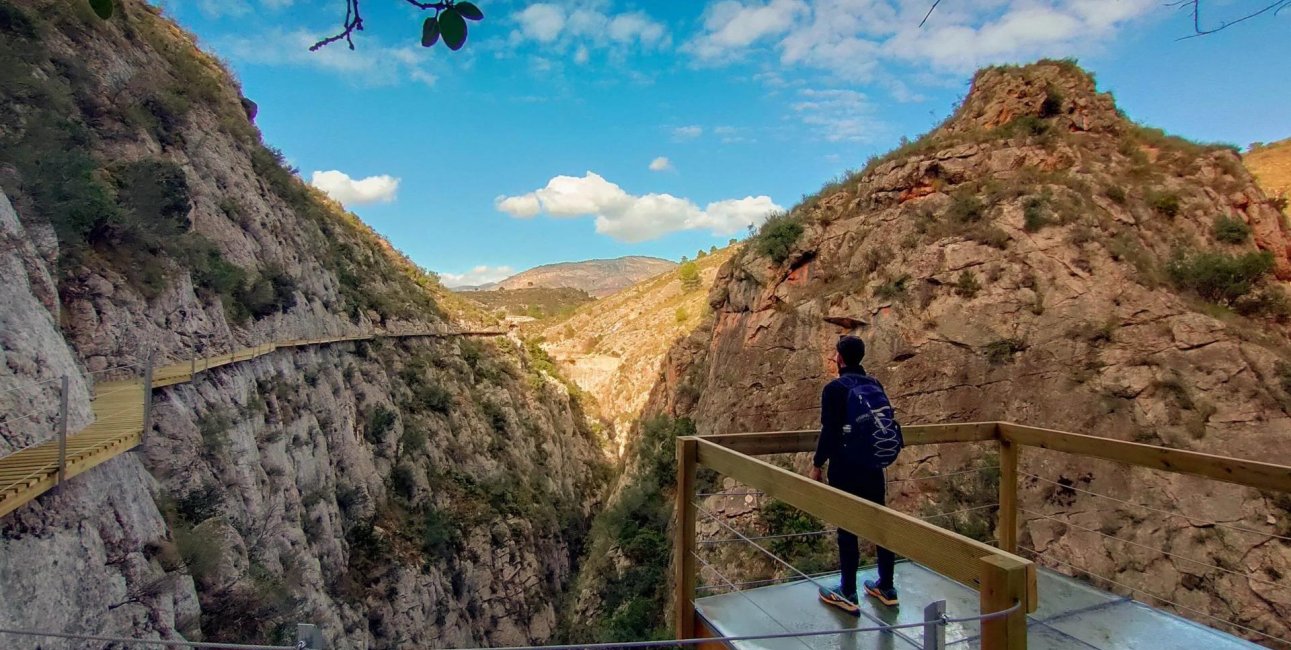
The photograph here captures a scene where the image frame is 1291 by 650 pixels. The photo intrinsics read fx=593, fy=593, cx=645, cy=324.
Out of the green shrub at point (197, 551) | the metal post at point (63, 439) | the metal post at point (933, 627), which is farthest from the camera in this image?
the green shrub at point (197, 551)

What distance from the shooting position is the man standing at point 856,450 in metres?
3.14

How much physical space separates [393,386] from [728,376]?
13644 mm

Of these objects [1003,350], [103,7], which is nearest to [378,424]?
[1003,350]

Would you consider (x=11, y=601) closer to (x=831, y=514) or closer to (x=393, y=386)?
(x=831, y=514)

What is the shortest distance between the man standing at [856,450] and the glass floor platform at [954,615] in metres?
0.12

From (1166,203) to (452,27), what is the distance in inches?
532

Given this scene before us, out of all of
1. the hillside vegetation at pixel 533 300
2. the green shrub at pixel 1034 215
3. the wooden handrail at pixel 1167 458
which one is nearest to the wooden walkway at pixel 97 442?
the wooden handrail at pixel 1167 458

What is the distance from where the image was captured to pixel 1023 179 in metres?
11.3

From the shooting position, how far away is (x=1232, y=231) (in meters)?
10.1

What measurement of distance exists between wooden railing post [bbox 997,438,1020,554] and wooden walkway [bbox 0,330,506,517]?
6.48 metres

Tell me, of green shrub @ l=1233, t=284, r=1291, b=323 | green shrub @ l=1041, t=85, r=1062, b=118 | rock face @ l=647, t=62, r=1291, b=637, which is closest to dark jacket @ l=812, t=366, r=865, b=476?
rock face @ l=647, t=62, r=1291, b=637

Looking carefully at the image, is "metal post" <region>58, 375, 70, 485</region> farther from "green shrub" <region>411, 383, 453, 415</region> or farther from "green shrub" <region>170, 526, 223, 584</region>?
"green shrub" <region>411, 383, 453, 415</region>

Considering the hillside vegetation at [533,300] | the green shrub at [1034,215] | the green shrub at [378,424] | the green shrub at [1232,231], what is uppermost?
the hillside vegetation at [533,300]

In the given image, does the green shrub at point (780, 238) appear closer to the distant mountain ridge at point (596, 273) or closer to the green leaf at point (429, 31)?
the green leaf at point (429, 31)
